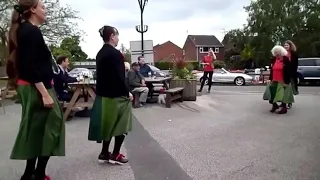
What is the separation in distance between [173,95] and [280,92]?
3.12 metres

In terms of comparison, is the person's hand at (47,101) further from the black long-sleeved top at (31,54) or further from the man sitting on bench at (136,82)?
the man sitting on bench at (136,82)

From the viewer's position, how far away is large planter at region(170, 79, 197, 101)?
481 inches

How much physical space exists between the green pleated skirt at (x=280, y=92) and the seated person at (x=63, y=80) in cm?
481

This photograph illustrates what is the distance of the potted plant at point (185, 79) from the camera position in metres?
12.2

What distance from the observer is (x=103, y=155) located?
5055 mm

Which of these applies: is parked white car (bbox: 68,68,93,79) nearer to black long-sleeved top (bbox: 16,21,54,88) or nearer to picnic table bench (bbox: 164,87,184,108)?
picnic table bench (bbox: 164,87,184,108)

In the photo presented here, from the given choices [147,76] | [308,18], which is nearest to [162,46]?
[308,18]

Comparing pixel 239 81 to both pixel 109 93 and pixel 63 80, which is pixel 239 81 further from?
pixel 109 93

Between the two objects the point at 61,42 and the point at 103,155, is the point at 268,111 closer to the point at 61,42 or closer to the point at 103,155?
the point at 103,155

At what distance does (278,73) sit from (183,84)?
11.4 feet

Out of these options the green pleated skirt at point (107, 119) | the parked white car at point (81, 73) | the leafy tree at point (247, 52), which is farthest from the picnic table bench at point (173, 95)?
the leafy tree at point (247, 52)

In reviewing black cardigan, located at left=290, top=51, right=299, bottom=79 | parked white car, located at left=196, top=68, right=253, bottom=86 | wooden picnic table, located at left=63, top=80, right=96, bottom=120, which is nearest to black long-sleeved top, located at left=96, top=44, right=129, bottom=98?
wooden picnic table, located at left=63, top=80, right=96, bottom=120

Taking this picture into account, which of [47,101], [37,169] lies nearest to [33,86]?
[47,101]

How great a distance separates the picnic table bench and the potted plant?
0.32m
